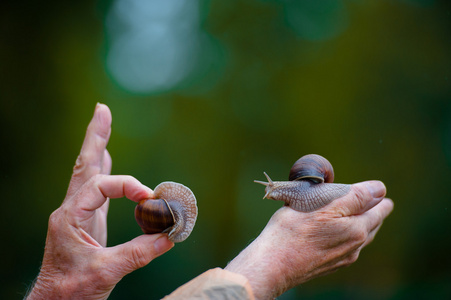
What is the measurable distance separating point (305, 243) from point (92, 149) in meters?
1.29

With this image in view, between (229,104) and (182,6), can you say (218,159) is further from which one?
(182,6)

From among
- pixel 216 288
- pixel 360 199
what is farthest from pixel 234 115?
pixel 216 288

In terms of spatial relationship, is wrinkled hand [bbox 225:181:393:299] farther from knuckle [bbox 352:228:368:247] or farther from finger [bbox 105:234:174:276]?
finger [bbox 105:234:174:276]

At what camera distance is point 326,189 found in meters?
1.71

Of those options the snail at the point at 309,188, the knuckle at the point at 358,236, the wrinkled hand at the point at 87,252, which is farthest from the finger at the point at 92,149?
the knuckle at the point at 358,236

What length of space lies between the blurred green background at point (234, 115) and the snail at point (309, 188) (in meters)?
2.15

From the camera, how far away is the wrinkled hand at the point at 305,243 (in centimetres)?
145

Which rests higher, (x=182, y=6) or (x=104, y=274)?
(x=182, y=6)

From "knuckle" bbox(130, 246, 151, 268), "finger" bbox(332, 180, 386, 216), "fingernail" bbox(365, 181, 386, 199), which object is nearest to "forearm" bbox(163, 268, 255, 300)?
"knuckle" bbox(130, 246, 151, 268)

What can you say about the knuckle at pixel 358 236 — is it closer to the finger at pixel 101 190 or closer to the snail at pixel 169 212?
the snail at pixel 169 212

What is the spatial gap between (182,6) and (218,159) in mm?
2035

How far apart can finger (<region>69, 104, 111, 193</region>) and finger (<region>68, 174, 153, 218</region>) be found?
0.35m


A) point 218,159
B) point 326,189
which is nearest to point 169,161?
point 218,159

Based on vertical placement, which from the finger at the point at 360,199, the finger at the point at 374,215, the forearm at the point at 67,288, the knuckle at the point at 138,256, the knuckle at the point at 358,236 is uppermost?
the finger at the point at 360,199
